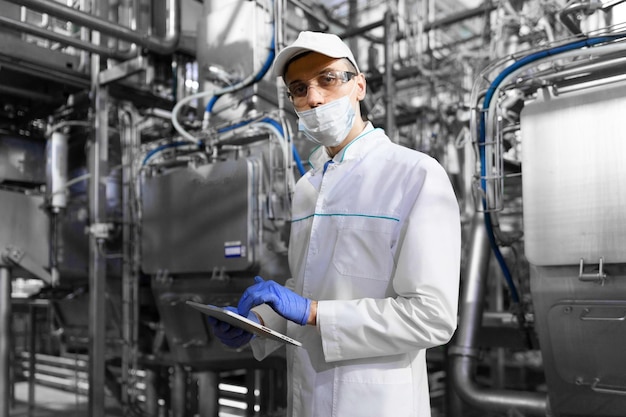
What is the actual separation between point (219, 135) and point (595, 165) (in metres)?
1.72

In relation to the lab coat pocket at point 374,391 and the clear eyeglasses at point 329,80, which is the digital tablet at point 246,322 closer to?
the lab coat pocket at point 374,391

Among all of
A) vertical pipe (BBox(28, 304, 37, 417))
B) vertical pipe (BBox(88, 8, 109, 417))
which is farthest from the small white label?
vertical pipe (BBox(28, 304, 37, 417))

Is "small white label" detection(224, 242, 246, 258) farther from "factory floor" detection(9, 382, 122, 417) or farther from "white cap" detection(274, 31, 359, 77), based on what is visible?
"factory floor" detection(9, 382, 122, 417)

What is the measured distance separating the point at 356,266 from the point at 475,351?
147cm

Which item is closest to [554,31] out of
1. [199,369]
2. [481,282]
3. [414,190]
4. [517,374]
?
[481,282]

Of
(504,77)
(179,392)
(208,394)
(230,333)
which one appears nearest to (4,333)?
(179,392)

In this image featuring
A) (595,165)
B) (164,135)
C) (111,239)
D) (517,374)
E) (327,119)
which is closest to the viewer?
(327,119)

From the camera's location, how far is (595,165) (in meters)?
1.74

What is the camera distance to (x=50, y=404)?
4.99 meters

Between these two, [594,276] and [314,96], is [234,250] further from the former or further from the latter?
[594,276]

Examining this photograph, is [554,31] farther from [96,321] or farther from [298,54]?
[96,321]

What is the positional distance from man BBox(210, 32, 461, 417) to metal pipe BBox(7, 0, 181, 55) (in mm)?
1427

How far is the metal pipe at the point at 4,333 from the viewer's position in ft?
9.78

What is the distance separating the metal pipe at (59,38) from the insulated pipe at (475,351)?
2097 millimetres
